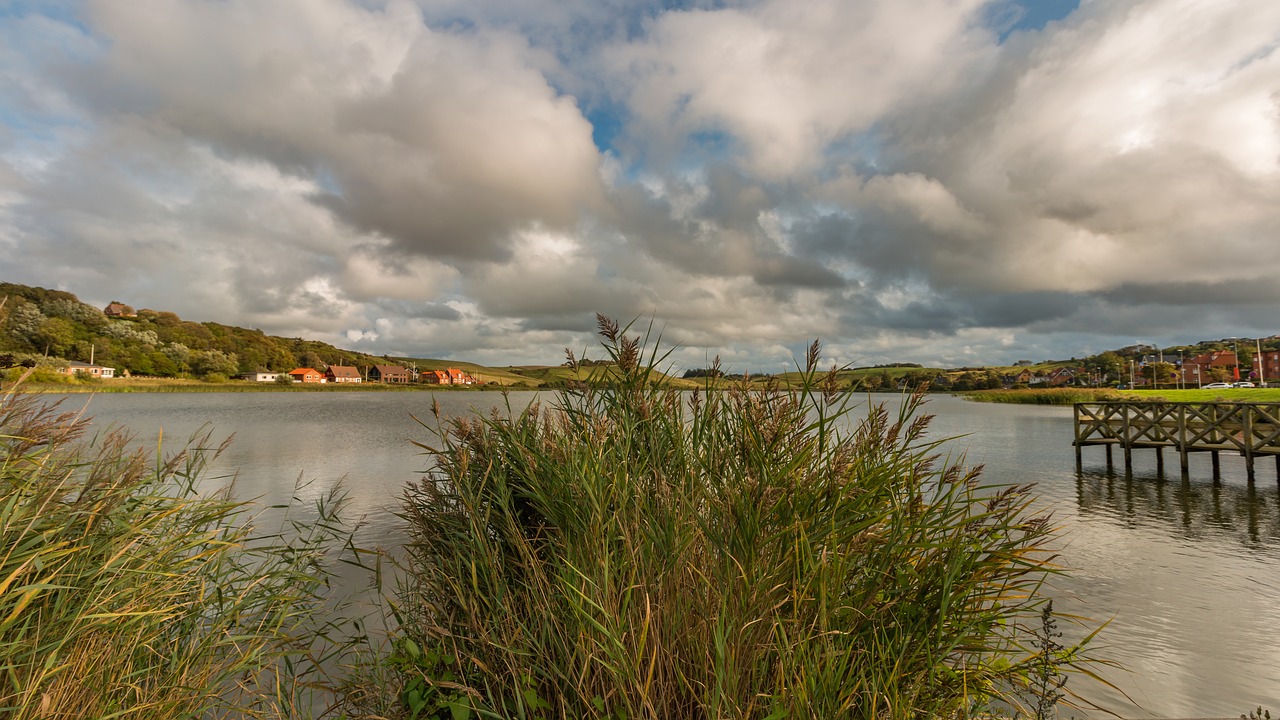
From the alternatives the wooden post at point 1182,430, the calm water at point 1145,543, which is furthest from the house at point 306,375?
the wooden post at point 1182,430

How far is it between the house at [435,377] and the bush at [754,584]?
133 m

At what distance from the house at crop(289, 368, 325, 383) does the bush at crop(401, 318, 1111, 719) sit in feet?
492

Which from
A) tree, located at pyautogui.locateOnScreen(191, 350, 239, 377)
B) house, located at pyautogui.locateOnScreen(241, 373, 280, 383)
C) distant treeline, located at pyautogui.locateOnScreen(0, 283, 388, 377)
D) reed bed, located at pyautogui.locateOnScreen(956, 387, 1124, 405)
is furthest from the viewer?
house, located at pyautogui.locateOnScreen(241, 373, 280, 383)

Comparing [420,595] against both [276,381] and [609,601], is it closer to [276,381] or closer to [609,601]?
[609,601]

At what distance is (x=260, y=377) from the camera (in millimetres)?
124125

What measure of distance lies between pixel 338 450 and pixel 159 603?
2703 centimetres

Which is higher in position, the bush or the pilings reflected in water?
the bush

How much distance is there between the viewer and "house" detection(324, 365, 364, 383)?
139125mm

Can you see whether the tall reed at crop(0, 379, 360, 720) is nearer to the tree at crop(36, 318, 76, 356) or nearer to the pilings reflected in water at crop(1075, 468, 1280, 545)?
the pilings reflected in water at crop(1075, 468, 1280, 545)

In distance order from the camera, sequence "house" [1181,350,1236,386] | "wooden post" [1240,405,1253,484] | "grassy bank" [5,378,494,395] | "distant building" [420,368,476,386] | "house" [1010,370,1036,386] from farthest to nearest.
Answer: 1. "house" [1010,370,1036,386]
2. "distant building" [420,368,476,386]
3. "house" [1181,350,1236,386]
4. "grassy bank" [5,378,494,395]
5. "wooden post" [1240,405,1253,484]

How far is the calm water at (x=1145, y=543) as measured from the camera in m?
6.88

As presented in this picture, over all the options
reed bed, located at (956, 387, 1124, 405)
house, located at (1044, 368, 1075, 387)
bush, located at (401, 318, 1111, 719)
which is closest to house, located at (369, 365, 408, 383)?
reed bed, located at (956, 387, 1124, 405)

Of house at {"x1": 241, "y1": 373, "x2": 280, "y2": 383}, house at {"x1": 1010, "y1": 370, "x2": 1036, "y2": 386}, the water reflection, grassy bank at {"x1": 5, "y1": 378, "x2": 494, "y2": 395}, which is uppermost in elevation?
house at {"x1": 1010, "y1": 370, "x2": 1036, "y2": 386}

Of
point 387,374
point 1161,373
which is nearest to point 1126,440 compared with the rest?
point 1161,373
